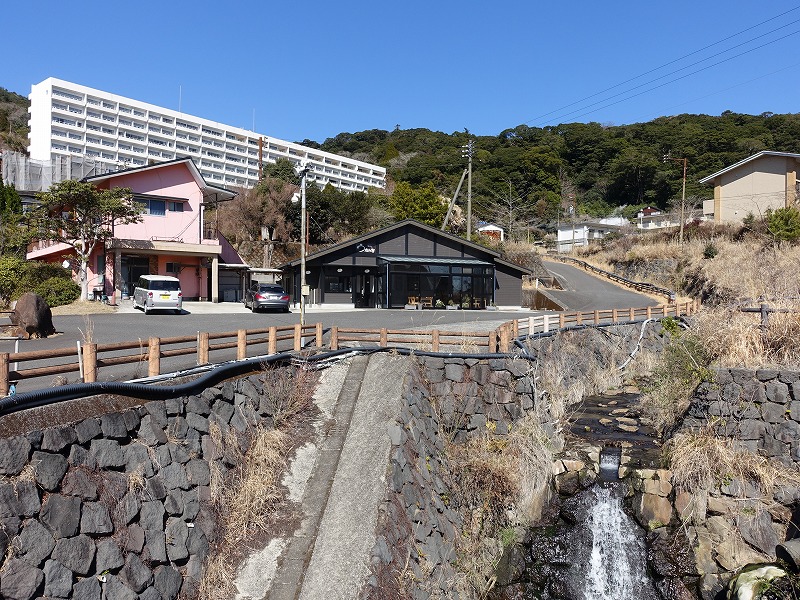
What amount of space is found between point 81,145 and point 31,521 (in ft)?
224

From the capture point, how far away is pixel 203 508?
7.78 metres

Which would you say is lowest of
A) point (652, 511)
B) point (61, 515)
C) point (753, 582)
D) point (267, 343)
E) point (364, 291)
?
point (753, 582)

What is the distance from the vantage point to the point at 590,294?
37.9 meters

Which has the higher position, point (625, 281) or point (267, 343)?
point (625, 281)

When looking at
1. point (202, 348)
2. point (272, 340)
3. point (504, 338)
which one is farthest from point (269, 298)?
point (202, 348)

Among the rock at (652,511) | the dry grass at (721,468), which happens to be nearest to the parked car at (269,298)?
the rock at (652,511)

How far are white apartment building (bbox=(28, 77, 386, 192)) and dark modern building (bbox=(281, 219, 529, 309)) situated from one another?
29980 mm

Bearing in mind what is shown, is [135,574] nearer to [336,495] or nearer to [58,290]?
[336,495]

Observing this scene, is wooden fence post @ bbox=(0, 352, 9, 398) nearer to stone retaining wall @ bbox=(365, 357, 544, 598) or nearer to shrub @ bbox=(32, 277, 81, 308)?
stone retaining wall @ bbox=(365, 357, 544, 598)

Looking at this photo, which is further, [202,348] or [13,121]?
[13,121]

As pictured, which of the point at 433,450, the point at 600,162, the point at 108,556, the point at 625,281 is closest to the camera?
the point at 108,556

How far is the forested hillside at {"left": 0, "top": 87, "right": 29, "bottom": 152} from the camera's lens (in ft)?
194

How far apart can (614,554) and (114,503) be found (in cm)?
799

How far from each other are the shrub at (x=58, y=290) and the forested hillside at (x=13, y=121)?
37007 millimetres
